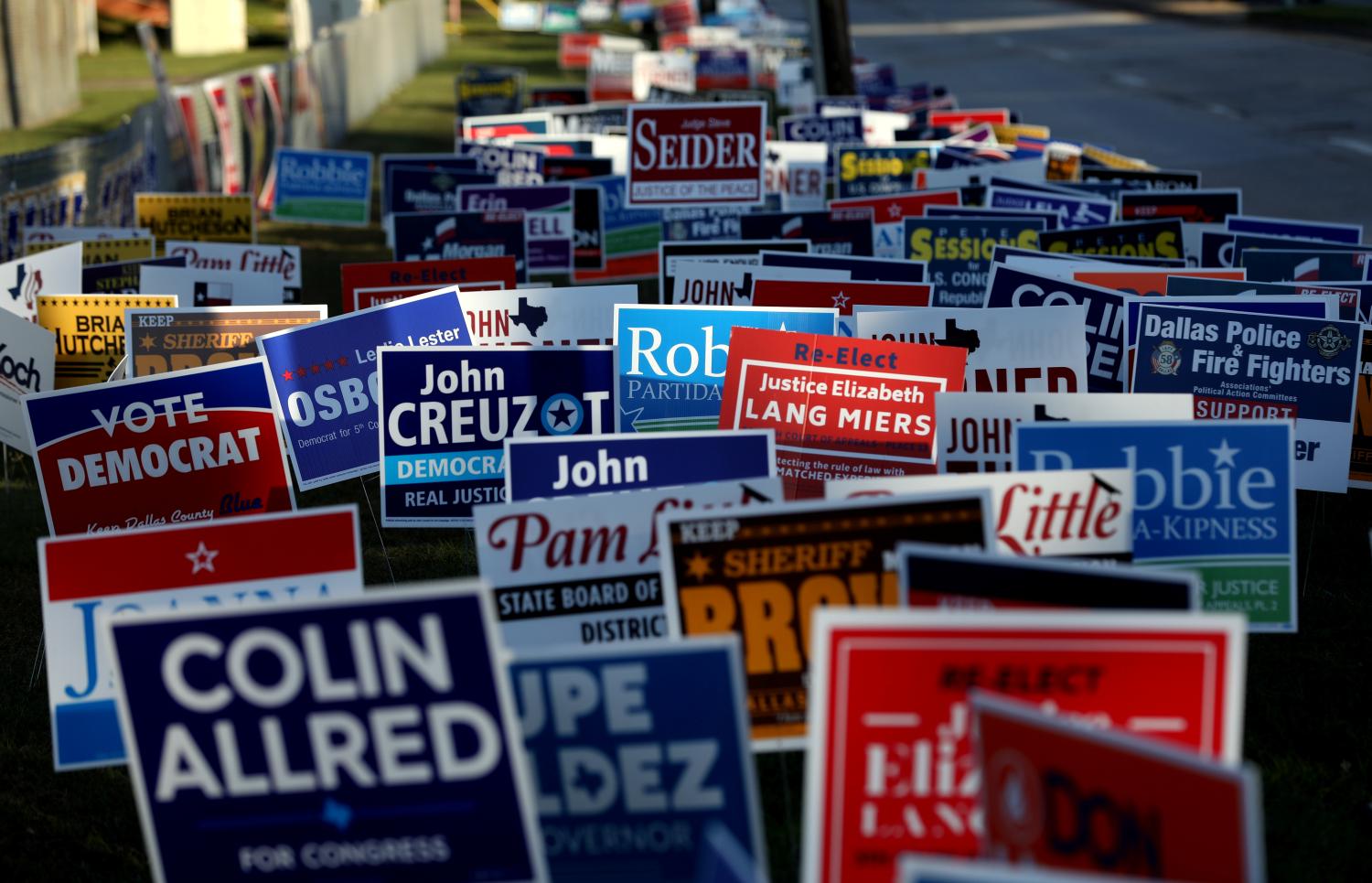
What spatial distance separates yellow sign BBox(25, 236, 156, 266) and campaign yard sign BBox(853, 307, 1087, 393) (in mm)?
6259

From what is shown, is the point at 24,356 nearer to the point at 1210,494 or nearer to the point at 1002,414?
the point at 1002,414

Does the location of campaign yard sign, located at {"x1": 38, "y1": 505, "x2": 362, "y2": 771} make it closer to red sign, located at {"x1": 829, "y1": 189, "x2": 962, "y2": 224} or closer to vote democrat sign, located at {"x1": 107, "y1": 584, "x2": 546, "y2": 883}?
vote democrat sign, located at {"x1": 107, "y1": 584, "x2": 546, "y2": 883}

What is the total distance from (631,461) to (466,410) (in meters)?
1.98

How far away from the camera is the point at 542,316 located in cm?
914

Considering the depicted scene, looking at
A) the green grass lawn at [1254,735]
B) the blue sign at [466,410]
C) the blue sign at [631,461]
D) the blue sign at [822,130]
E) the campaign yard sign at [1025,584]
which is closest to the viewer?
the campaign yard sign at [1025,584]

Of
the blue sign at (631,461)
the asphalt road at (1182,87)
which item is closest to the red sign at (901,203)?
the blue sign at (631,461)

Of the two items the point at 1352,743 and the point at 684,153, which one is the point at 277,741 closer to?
the point at 1352,743

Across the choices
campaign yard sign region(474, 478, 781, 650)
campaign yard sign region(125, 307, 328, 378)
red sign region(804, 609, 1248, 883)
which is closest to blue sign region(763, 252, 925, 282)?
campaign yard sign region(125, 307, 328, 378)

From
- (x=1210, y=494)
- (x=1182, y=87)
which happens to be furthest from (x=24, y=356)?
(x=1182, y=87)

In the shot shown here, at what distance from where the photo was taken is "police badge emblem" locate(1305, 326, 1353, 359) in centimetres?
791

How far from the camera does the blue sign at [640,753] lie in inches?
163

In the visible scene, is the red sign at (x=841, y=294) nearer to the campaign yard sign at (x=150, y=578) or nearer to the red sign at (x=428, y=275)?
the red sign at (x=428, y=275)

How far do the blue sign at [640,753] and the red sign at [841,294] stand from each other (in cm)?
524

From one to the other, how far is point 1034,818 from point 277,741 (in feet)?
5.55
